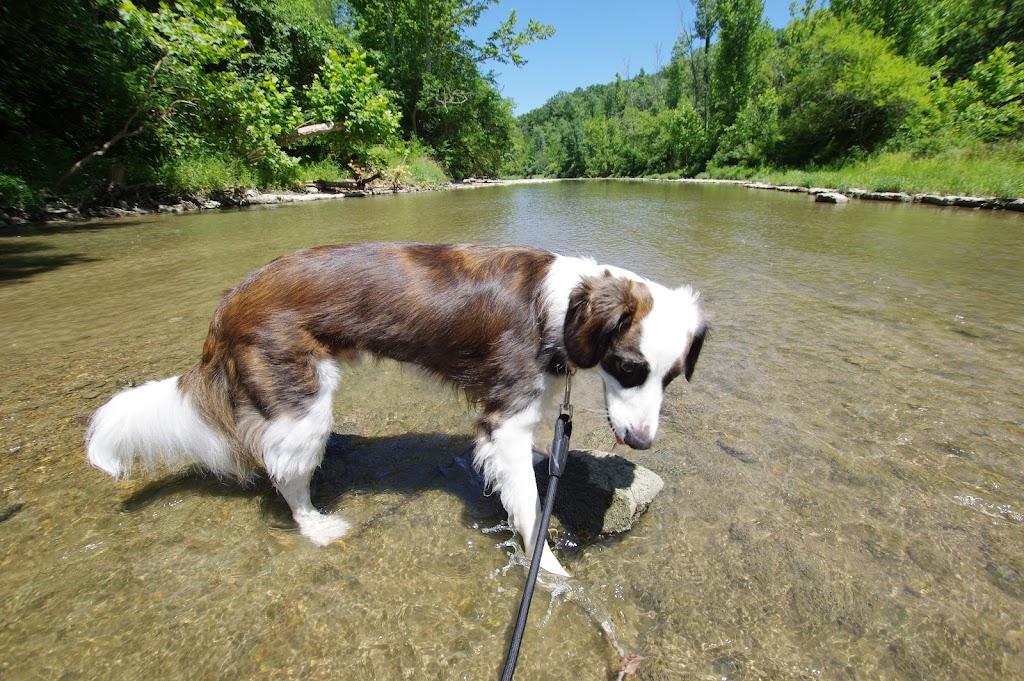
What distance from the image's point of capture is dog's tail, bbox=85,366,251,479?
253 cm

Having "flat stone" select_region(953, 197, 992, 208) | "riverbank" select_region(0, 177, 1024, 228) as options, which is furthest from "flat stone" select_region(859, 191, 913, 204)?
"flat stone" select_region(953, 197, 992, 208)

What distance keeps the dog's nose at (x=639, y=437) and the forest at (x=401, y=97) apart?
17.9 m

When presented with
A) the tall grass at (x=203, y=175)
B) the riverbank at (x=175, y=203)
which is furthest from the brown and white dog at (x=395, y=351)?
the tall grass at (x=203, y=175)

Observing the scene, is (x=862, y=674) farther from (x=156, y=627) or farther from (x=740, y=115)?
(x=740, y=115)

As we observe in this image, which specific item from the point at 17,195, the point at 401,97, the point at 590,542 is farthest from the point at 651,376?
the point at 401,97

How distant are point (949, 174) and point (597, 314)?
79.8 ft

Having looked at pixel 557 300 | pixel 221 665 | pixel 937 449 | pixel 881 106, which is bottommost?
pixel 221 665

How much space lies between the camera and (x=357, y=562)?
2.53 metres

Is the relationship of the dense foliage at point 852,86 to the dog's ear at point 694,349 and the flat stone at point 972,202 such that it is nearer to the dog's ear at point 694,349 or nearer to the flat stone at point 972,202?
the flat stone at point 972,202

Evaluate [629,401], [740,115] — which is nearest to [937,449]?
[629,401]

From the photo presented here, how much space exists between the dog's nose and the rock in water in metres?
0.64

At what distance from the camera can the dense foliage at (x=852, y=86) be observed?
26.7 m

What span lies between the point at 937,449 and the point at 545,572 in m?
3.09

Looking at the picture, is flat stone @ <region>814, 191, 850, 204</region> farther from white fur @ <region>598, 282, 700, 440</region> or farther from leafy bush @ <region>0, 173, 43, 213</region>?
leafy bush @ <region>0, 173, 43, 213</region>
